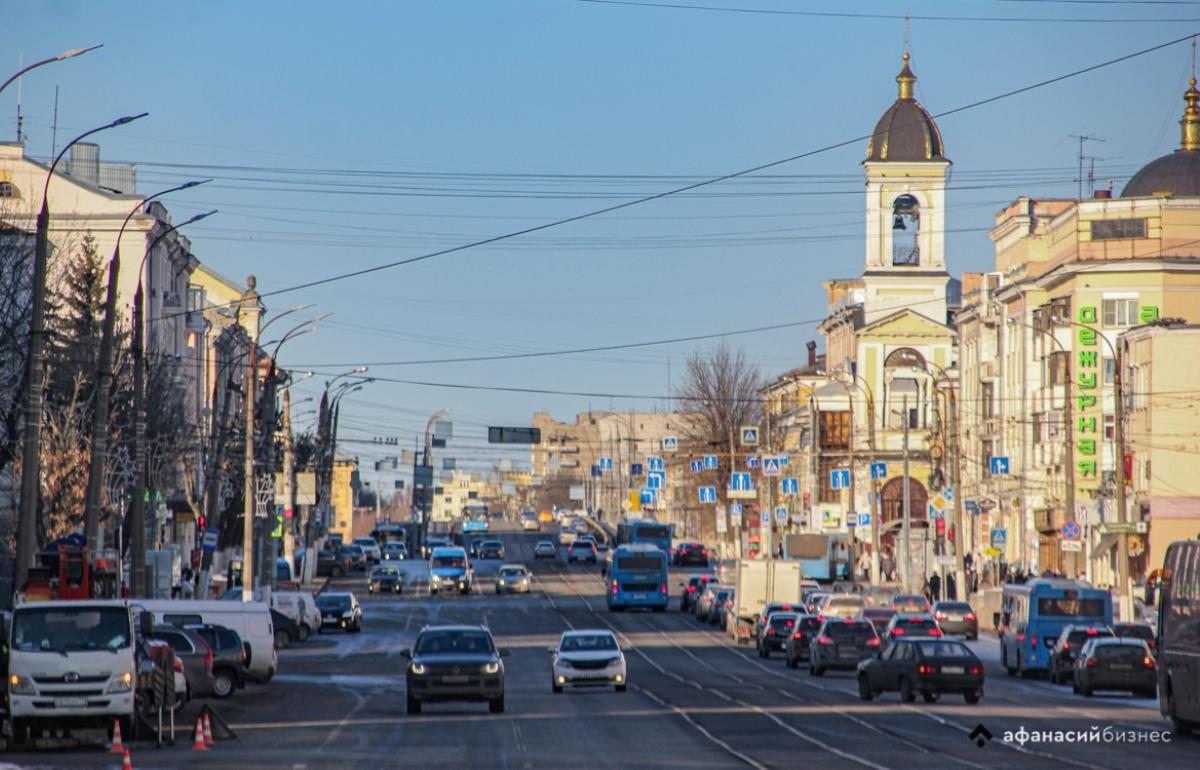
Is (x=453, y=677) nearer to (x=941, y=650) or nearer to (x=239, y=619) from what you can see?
(x=941, y=650)

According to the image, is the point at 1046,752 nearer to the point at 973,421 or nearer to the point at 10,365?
the point at 10,365

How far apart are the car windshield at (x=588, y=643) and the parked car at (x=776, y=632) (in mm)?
15256

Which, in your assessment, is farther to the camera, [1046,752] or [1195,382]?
[1195,382]

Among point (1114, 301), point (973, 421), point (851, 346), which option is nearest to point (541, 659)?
point (1114, 301)

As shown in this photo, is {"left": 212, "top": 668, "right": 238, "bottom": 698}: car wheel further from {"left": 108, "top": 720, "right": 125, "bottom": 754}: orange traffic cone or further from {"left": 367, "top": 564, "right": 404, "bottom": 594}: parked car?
{"left": 367, "top": 564, "right": 404, "bottom": 594}: parked car

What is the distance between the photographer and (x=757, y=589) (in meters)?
67.9

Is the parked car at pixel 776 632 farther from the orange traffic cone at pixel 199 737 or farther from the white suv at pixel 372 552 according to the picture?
the white suv at pixel 372 552

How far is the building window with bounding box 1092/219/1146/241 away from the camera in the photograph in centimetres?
8456

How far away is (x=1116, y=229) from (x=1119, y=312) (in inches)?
143

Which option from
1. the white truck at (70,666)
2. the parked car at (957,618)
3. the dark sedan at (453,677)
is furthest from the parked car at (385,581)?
the white truck at (70,666)

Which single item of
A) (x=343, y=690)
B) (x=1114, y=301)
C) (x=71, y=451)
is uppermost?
(x=1114, y=301)

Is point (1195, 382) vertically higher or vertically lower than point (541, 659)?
higher

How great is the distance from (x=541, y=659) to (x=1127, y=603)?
18276 millimetres

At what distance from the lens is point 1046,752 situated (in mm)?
25281
